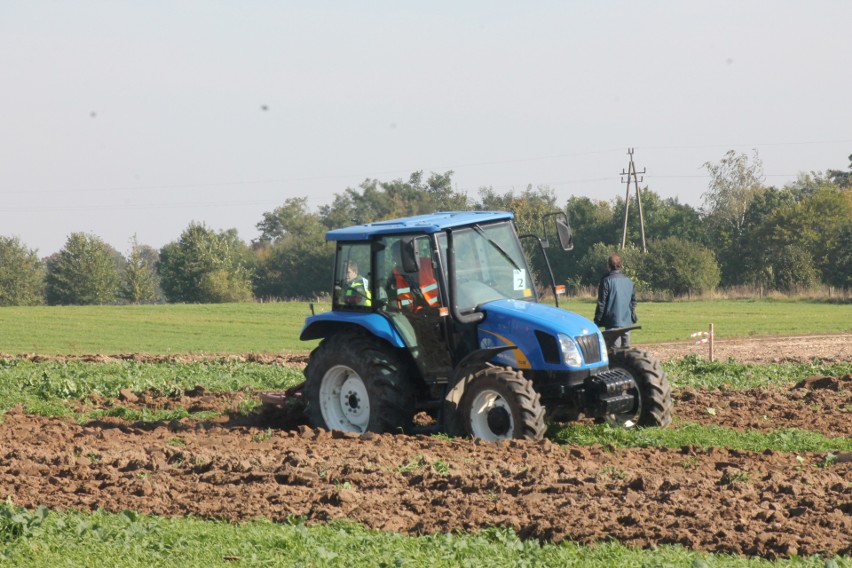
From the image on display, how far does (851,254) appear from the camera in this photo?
60875 mm

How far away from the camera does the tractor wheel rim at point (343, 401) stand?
12203 millimetres

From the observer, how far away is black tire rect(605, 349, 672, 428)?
38.5 feet

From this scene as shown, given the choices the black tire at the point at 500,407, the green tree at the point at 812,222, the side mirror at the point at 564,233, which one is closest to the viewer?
the black tire at the point at 500,407

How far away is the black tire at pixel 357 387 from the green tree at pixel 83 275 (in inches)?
3176

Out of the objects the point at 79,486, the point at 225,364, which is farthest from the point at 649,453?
the point at 225,364

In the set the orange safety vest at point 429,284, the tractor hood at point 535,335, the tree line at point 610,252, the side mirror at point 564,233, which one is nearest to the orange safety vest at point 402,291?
the orange safety vest at point 429,284

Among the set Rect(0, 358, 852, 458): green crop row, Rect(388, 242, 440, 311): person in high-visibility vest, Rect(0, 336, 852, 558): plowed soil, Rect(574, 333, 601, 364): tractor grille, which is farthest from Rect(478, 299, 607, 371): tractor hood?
Rect(0, 336, 852, 558): plowed soil

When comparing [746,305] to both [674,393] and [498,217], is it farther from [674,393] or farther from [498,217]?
[498,217]

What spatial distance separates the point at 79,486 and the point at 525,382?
4.20m

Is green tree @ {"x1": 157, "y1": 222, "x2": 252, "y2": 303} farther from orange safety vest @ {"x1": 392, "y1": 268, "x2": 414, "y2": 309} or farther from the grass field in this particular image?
orange safety vest @ {"x1": 392, "y1": 268, "x2": 414, "y2": 309}

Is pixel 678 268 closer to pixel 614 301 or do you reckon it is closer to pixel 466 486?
pixel 614 301

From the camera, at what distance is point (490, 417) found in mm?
11078

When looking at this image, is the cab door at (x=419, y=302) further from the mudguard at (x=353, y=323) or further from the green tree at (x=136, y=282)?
the green tree at (x=136, y=282)

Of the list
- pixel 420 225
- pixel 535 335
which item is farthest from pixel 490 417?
pixel 420 225
